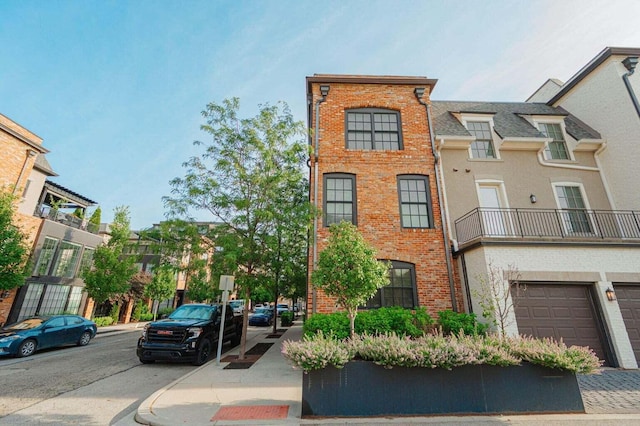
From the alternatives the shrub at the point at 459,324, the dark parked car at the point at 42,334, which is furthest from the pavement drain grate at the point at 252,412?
the dark parked car at the point at 42,334

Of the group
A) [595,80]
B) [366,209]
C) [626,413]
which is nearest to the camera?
[626,413]

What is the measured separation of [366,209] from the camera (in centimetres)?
1035

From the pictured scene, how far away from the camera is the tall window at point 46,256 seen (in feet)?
56.3

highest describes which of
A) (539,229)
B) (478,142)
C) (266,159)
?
(478,142)

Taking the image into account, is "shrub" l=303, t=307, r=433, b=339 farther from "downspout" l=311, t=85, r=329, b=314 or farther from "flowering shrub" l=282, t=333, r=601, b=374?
"flowering shrub" l=282, t=333, r=601, b=374

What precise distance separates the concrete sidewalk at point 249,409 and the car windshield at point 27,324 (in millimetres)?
8042

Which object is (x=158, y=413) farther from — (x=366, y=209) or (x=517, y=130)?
(x=517, y=130)

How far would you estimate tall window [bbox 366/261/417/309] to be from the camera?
9.45 m

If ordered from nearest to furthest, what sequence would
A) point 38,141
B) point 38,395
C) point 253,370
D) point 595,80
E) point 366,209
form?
point 38,395 → point 253,370 → point 366,209 → point 595,80 → point 38,141

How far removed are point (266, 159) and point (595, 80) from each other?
14.9 metres

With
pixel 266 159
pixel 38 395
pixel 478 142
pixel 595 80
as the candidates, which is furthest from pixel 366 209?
pixel 595 80

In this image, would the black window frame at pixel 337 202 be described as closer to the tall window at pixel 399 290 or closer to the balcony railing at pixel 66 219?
the tall window at pixel 399 290

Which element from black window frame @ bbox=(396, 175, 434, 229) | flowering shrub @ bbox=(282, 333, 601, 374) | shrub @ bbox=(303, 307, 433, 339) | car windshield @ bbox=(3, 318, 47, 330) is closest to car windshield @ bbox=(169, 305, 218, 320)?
shrub @ bbox=(303, 307, 433, 339)

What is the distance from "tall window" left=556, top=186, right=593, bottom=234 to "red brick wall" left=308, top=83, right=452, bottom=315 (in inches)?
205
